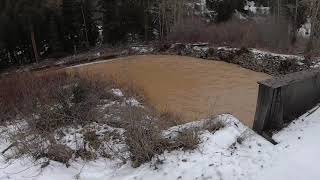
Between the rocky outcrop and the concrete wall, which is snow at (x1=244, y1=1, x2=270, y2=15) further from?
the concrete wall

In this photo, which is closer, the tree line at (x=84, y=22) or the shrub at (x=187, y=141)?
the shrub at (x=187, y=141)

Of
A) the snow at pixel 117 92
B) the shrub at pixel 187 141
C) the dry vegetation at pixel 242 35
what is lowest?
the dry vegetation at pixel 242 35

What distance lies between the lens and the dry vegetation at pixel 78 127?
6832 mm

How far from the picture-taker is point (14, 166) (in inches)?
277

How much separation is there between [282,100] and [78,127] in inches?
183

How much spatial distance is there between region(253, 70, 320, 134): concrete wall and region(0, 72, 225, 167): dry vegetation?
3.24 feet

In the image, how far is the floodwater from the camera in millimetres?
15173

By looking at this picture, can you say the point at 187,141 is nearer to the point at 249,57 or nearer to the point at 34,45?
the point at 249,57

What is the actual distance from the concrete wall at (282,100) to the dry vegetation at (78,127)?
987 millimetres

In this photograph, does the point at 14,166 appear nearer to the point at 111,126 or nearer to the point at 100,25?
the point at 111,126

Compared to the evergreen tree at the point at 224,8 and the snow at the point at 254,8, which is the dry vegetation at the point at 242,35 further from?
the snow at the point at 254,8

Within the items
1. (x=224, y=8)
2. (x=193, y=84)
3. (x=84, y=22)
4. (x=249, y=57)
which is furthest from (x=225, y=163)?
(x=224, y=8)

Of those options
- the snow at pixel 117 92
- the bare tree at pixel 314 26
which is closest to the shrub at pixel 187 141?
the snow at pixel 117 92

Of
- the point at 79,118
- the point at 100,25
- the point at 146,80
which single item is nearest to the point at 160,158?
the point at 79,118
